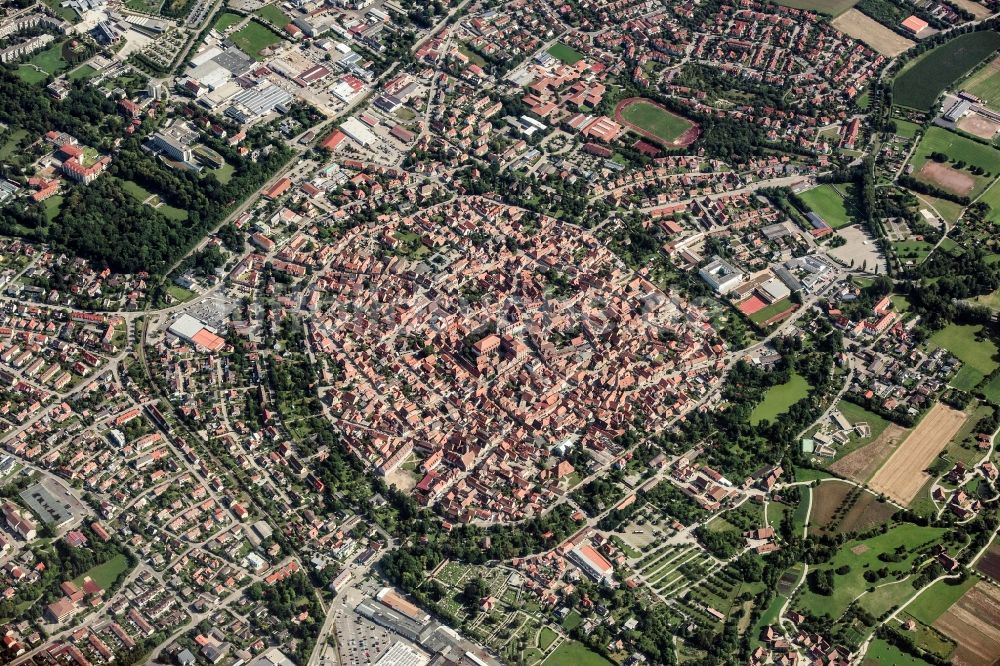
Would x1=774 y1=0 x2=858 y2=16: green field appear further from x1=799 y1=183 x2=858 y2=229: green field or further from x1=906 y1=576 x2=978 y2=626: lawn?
x1=906 y1=576 x2=978 y2=626: lawn

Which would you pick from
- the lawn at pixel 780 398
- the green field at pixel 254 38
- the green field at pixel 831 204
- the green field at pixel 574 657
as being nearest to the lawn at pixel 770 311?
the lawn at pixel 780 398

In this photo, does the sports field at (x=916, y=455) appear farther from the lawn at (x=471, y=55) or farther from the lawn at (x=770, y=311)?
the lawn at (x=471, y=55)

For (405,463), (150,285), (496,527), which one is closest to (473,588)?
(496,527)

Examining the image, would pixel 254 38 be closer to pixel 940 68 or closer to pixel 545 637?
pixel 940 68

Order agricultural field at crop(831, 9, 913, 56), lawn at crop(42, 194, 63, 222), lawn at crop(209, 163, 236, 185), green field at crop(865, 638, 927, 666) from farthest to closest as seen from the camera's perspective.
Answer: agricultural field at crop(831, 9, 913, 56)
lawn at crop(209, 163, 236, 185)
lawn at crop(42, 194, 63, 222)
green field at crop(865, 638, 927, 666)

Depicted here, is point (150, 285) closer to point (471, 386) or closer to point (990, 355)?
point (471, 386)

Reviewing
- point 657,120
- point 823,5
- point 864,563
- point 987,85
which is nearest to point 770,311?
point 864,563

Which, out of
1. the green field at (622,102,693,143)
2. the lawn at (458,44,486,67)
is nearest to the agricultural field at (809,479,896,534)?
the green field at (622,102,693,143)
